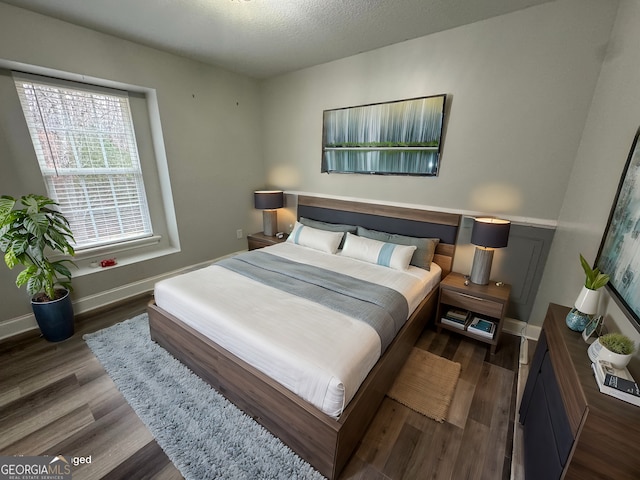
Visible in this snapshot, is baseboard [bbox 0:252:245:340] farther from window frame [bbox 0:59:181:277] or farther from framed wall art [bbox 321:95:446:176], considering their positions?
framed wall art [bbox 321:95:446:176]

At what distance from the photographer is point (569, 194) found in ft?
6.43

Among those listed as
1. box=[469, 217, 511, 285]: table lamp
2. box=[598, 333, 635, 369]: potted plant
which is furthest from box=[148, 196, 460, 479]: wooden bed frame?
box=[598, 333, 635, 369]: potted plant

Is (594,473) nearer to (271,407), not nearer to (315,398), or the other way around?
(315,398)

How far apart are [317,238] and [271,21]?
2.01m

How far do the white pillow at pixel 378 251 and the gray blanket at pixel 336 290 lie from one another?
1.49 feet

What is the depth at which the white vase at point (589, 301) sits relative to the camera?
117 centimetres

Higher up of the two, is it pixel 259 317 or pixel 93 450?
pixel 259 317

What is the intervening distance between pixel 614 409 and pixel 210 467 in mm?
1697

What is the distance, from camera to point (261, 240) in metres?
3.60

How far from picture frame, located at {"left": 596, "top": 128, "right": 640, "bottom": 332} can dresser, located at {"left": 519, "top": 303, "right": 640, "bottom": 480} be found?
23 cm

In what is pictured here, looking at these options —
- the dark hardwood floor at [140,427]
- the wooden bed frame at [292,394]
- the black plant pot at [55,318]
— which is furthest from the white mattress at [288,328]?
the black plant pot at [55,318]

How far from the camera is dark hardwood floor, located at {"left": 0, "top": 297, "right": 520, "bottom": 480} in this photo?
1.35 meters

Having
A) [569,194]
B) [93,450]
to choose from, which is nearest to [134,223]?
[93,450]

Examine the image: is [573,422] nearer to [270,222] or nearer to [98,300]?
[270,222]
